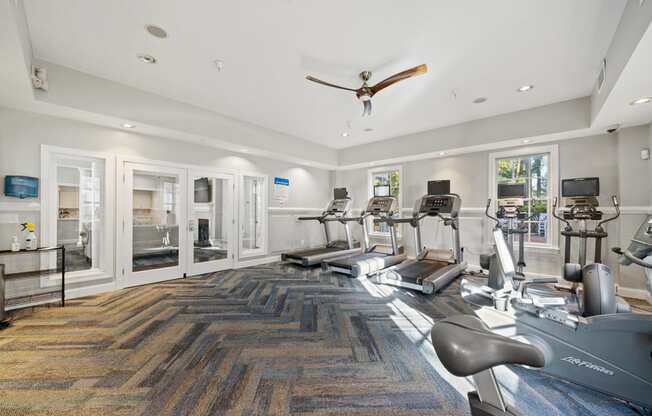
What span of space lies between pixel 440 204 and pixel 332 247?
2.99 metres

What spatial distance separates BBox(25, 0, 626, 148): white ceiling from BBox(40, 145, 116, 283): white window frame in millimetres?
1212

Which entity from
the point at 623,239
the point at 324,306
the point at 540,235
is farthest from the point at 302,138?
the point at 623,239

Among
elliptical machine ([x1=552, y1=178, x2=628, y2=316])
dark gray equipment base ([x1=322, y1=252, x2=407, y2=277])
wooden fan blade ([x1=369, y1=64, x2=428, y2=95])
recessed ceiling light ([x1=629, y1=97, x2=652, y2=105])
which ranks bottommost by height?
dark gray equipment base ([x1=322, y1=252, x2=407, y2=277])

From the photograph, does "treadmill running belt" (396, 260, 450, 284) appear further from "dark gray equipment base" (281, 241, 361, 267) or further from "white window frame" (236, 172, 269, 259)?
"white window frame" (236, 172, 269, 259)

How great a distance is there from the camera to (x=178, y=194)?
509 centimetres

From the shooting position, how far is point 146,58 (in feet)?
11.1

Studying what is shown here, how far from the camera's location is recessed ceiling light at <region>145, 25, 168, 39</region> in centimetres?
282

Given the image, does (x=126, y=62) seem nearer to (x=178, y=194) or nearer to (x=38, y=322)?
(x=178, y=194)

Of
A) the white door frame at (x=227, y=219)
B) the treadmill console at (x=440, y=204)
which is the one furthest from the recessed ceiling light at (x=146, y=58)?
the treadmill console at (x=440, y=204)

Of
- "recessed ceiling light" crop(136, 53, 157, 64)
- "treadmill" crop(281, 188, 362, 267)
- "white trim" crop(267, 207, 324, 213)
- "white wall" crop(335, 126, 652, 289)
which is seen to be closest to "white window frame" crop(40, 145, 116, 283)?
"recessed ceiling light" crop(136, 53, 157, 64)

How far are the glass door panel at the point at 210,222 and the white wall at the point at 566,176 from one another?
4250 mm

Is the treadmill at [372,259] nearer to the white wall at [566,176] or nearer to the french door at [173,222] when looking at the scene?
the white wall at [566,176]

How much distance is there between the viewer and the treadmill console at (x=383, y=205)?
590 centimetres

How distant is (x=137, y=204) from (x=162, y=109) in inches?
66.3
